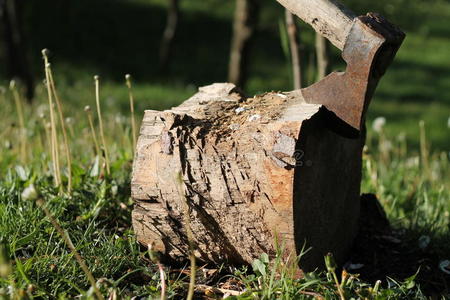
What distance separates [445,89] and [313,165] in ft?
36.2

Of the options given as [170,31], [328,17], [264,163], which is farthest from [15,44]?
[264,163]

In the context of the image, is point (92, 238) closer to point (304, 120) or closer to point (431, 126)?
point (304, 120)

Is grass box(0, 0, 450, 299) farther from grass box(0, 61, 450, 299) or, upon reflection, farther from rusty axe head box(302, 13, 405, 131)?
rusty axe head box(302, 13, 405, 131)

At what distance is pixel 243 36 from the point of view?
748 cm

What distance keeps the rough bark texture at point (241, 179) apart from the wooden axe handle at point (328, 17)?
0.29 meters

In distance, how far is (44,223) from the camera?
2.69m

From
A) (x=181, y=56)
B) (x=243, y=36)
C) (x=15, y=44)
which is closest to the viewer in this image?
(x=243, y=36)

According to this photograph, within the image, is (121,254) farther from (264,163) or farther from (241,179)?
(264,163)

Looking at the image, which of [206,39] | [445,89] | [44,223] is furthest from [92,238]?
[206,39]

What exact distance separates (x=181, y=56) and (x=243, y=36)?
22.6 feet

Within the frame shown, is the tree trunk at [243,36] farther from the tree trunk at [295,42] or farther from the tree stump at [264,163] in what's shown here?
the tree stump at [264,163]

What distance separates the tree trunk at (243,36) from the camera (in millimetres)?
7290

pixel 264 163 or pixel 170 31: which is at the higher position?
pixel 170 31

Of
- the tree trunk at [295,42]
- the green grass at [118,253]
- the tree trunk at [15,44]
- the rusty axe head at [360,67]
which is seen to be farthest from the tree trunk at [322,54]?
the tree trunk at [15,44]
